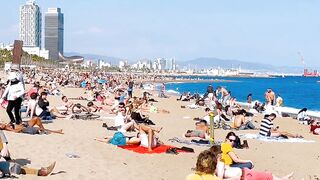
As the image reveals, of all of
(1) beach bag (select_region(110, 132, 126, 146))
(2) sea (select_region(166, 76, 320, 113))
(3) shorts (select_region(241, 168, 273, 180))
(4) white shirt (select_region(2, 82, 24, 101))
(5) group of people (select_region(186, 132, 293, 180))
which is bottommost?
(2) sea (select_region(166, 76, 320, 113))

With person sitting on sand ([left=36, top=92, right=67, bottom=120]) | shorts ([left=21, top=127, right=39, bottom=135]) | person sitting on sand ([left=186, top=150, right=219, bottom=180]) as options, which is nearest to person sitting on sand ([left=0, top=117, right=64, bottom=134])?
shorts ([left=21, top=127, right=39, bottom=135])

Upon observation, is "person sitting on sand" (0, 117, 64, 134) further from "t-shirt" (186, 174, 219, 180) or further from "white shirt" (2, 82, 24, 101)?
"t-shirt" (186, 174, 219, 180)

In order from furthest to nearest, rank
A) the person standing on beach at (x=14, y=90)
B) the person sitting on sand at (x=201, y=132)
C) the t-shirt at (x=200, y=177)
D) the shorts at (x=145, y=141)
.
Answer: the person sitting on sand at (x=201, y=132), the person standing on beach at (x=14, y=90), the shorts at (x=145, y=141), the t-shirt at (x=200, y=177)

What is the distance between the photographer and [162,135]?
14680 mm

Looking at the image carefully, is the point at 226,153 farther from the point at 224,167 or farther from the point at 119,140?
the point at 119,140

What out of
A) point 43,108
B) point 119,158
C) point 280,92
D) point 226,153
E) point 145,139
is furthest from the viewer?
point 280,92

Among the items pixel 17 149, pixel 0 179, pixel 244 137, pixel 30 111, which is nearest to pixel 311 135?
pixel 244 137

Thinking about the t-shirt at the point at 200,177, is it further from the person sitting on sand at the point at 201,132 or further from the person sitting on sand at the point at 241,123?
the person sitting on sand at the point at 241,123

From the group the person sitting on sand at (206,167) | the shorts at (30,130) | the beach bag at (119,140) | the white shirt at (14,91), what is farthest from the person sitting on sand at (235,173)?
the white shirt at (14,91)

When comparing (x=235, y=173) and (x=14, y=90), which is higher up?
(x=14, y=90)

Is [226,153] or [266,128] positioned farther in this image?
[266,128]

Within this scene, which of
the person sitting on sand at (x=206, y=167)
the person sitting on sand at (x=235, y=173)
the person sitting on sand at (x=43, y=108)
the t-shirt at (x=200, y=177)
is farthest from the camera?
the person sitting on sand at (x=43, y=108)

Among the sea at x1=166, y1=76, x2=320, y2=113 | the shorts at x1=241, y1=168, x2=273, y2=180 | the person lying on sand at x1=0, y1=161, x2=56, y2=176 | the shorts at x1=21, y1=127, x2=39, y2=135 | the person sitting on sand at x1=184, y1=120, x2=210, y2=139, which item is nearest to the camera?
the shorts at x1=241, y1=168, x2=273, y2=180

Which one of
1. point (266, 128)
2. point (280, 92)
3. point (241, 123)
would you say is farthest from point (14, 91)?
point (280, 92)
